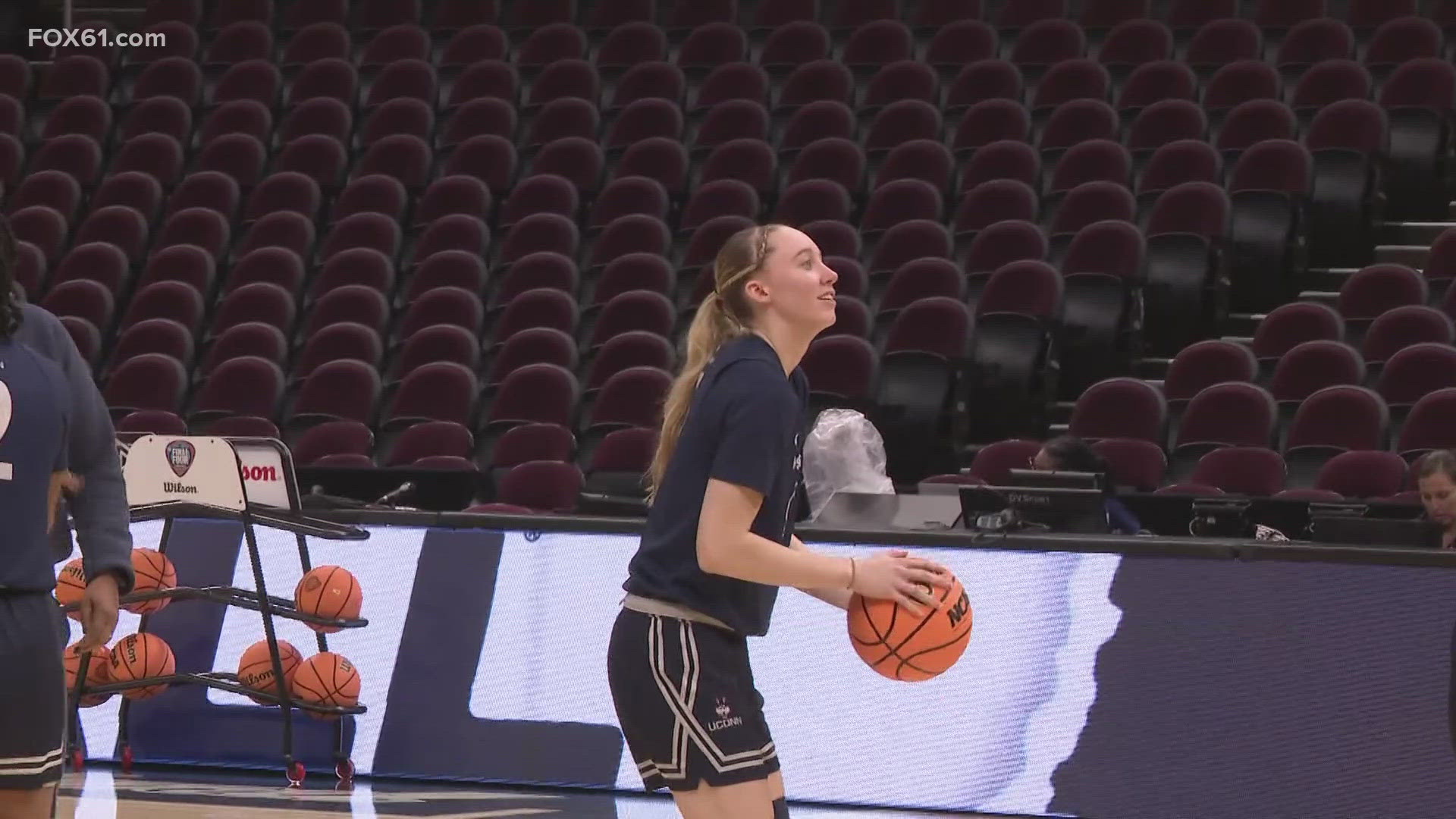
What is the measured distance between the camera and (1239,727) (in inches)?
225

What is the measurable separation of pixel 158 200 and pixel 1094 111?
6701 mm

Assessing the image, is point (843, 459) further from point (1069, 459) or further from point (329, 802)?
point (329, 802)

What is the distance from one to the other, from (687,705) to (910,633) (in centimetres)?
41

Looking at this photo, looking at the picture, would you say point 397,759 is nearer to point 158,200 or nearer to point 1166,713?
point 1166,713

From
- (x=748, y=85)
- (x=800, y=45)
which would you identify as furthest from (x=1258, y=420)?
(x=800, y=45)

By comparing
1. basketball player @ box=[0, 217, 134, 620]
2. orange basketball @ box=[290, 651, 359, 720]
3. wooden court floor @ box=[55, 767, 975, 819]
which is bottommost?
wooden court floor @ box=[55, 767, 975, 819]

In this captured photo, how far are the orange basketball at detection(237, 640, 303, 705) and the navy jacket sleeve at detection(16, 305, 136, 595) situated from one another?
3.61 m

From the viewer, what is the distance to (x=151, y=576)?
21.8 ft

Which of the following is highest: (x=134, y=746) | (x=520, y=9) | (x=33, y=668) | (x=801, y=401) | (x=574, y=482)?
(x=520, y=9)

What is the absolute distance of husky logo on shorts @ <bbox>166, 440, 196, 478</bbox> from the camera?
265 inches

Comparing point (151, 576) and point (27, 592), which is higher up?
point (27, 592)

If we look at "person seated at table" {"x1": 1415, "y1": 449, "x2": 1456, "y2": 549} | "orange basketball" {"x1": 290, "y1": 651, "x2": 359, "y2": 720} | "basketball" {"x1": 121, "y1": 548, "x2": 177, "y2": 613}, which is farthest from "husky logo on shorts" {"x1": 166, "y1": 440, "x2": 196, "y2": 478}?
"person seated at table" {"x1": 1415, "y1": 449, "x2": 1456, "y2": 549}

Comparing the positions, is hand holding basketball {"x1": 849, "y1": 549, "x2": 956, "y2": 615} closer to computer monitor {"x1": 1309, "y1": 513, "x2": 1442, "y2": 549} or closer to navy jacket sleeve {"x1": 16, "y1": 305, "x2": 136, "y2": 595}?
navy jacket sleeve {"x1": 16, "y1": 305, "x2": 136, "y2": 595}

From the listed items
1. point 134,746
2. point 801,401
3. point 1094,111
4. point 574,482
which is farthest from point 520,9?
point 801,401
